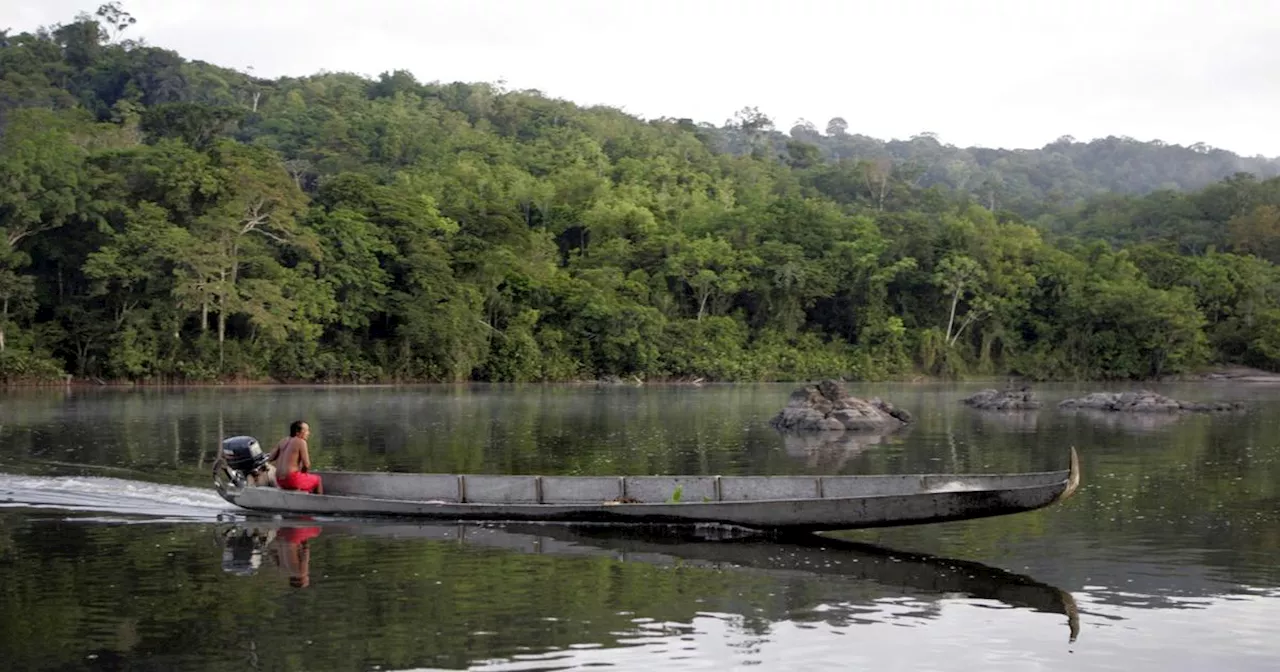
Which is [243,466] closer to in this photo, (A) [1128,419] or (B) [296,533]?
(B) [296,533]

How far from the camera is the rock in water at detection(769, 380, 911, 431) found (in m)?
37.1

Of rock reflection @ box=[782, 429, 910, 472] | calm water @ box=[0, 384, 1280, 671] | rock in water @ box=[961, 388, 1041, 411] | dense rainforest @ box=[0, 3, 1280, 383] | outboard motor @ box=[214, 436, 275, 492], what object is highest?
dense rainforest @ box=[0, 3, 1280, 383]

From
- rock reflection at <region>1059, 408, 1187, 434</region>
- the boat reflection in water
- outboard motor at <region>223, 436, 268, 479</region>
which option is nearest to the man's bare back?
outboard motor at <region>223, 436, 268, 479</region>

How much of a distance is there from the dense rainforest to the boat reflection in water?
4036cm

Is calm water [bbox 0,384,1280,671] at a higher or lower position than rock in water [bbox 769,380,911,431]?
lower

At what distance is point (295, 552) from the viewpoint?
53.7 ft

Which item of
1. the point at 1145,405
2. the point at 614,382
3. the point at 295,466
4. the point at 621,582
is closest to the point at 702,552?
the point at 621,582

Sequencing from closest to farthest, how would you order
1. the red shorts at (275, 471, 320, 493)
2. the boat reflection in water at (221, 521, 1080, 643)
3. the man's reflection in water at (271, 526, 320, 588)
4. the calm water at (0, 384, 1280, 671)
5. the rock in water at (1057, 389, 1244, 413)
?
1. the calm water at (0, 384, 1280, 671)
2. the boat reflection in water at (221, 521, 1080, 643)
3. the man's reflection in water at (271, 526, 320, 588)
4. the red shorts at (275, 471, 320, 493)
5. the rock in water at (1057, 389, 1244, 413)

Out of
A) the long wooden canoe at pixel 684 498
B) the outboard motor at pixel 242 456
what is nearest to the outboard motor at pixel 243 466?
the outboard motor at pixel 242 456

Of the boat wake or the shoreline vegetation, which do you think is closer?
the boat wake

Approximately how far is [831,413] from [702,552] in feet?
71.7

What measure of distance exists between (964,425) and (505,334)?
3308cm

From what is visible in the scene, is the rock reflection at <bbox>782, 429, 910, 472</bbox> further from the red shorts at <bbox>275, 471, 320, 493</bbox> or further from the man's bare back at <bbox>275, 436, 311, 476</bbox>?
the man's bare back at <bbox>275, 436, 311, 476</bbox>

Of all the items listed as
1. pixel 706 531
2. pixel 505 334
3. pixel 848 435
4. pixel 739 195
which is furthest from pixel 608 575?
pixel 739 195
